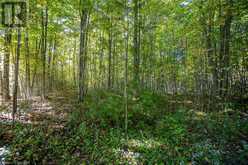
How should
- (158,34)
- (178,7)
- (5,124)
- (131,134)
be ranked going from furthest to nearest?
(158,34), (178,7), (5,124), (131,134)

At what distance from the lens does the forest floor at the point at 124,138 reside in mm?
4329

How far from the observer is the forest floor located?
433 cm

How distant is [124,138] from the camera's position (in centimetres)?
540

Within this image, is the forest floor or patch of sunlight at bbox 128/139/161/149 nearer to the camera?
the forest floor

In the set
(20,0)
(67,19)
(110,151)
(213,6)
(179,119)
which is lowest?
(110,151)

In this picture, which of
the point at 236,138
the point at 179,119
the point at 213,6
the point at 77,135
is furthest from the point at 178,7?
the point at 77,135

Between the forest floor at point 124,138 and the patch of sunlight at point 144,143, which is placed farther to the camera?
the patch of sunlight at point 144,143

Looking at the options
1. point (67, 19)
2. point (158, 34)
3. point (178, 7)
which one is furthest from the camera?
point (158, 34)

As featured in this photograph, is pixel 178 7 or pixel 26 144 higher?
pixel 178 7

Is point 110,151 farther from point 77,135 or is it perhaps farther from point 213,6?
point 213,6

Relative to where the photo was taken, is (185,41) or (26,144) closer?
(26,144)

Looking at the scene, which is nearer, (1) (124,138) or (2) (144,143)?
(2) (144,143)

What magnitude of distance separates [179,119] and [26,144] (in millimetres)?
5256

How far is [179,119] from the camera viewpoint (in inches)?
251
